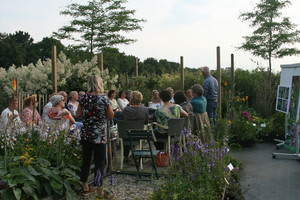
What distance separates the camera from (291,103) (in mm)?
8109

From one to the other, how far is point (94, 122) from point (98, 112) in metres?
0.14

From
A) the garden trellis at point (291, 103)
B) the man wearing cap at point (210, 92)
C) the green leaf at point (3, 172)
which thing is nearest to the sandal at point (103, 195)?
the green leaf at point (3, 172)

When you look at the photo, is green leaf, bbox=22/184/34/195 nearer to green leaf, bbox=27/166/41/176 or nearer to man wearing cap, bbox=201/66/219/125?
green leaf, bbox=27/166/41/176

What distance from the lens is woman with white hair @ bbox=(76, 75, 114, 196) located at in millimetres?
4375

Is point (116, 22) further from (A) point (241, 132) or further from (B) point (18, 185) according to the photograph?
(B) point (18, 185)

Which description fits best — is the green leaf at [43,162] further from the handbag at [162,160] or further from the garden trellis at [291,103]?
the garden trellis at [291,103]

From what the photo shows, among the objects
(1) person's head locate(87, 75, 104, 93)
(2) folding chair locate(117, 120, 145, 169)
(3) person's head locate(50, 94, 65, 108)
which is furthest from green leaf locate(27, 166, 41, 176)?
(2) folding chair locate(117, 120, 145, 169)

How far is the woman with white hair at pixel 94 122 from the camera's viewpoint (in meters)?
4.38

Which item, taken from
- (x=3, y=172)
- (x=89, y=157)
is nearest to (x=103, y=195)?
(x=89, y=157)

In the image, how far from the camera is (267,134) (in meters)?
9.48

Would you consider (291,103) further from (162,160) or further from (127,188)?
(127,188)

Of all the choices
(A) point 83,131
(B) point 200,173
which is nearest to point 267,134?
(B) point 200,173

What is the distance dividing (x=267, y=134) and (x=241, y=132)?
118 cm

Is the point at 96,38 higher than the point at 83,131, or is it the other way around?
the point at 96,38
